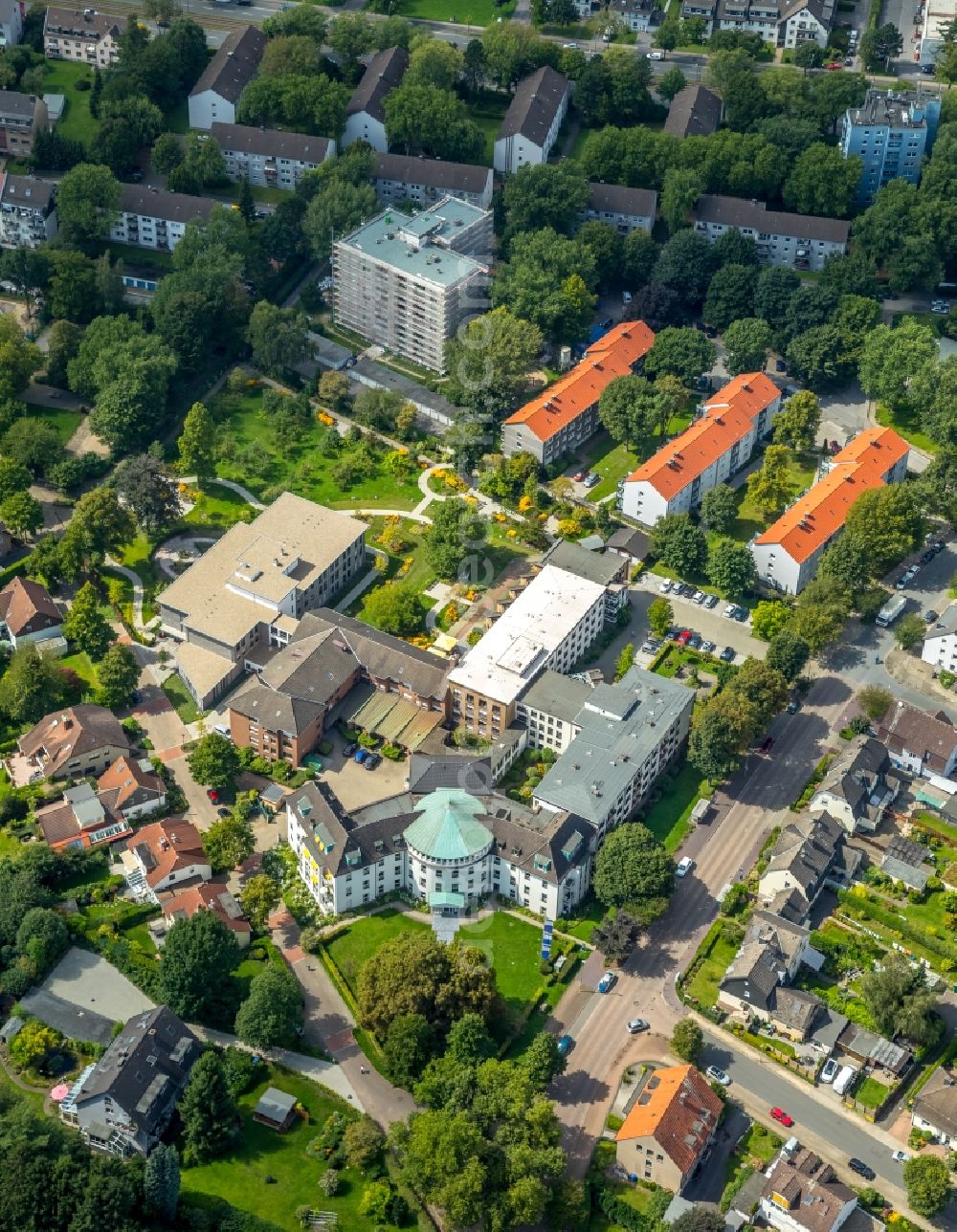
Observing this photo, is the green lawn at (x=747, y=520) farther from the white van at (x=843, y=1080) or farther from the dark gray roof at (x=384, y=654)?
the white van at (x=843, y=1080)

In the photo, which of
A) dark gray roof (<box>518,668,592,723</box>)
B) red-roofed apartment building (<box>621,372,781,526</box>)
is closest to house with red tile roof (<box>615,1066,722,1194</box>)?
dark gray roof (<box>518,668,592,723</box>)

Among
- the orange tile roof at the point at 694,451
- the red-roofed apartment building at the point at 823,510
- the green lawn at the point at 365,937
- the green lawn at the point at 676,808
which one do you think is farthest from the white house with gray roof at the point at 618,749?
the orange tile roof at the point at 694,451

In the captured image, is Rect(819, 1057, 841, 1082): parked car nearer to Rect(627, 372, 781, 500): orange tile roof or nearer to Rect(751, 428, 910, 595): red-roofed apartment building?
Rect(751, 428, 910, 595): red-roofed apartment building

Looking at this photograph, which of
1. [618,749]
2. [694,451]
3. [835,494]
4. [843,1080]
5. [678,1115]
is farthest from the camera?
[694,451]

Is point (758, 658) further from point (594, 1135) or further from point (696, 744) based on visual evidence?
point (594, 1135)

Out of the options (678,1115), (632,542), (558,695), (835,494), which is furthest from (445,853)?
(835,494)

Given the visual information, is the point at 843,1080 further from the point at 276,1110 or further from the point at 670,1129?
the point at 276,1110

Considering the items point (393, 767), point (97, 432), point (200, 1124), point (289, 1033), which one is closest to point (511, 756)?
point (393, 767)
